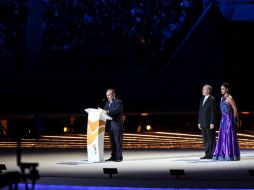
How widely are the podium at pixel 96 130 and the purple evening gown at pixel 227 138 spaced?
214 cm

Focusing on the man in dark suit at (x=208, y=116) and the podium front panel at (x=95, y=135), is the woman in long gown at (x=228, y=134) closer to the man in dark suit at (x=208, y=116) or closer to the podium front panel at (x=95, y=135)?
the man in dark suit at (x=208, y=116)

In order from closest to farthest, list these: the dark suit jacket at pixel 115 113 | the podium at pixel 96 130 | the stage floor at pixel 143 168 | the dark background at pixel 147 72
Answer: the stage floor at pixel 143 168, the podium at pixel 96 130, the dark suit jacket at pixel 115 113, the dark background at pixel 147 72

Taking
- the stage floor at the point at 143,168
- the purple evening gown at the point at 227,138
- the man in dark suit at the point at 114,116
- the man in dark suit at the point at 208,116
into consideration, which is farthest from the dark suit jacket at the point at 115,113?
the purple evening gown at the point at 227,138

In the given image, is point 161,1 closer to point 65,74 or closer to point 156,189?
point 65,74

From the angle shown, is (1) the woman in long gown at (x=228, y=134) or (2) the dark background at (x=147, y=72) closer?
(1) the woman in long gown at (x=228, y=134)

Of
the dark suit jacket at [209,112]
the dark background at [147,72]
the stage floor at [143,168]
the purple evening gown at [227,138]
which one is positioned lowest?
the stage floor at [143,168]

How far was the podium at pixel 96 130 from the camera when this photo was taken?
13000 millimetres

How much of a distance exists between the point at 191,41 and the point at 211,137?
1304 centimetres

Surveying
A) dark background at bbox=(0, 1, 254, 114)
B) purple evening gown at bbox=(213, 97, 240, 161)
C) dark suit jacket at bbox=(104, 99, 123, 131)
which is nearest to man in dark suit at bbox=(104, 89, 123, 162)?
dark suit jacket at bbox=(104, 99, 123, 131)

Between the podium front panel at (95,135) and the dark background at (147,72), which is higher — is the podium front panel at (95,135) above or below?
below

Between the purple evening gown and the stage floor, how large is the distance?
24 centimetres

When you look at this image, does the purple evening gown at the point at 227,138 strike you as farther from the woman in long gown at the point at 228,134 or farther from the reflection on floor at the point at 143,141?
the reflection on floor at the point at 143,141

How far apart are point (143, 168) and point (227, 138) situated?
6.30 ft

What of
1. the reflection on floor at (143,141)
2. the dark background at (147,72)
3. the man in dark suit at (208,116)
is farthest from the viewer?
the dark background at (147,72)
